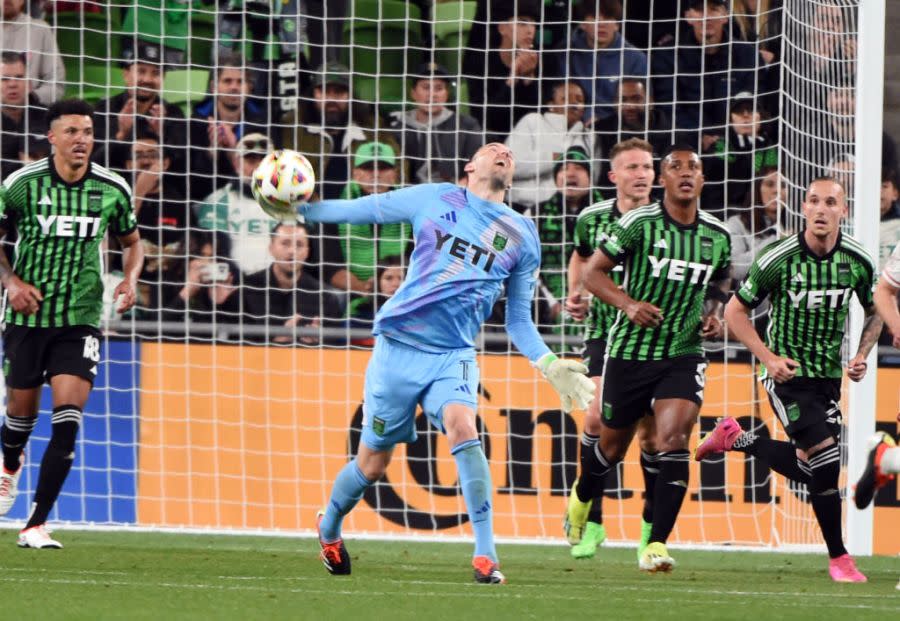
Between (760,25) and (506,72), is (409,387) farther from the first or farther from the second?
(760,25)

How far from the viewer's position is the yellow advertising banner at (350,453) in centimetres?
1092

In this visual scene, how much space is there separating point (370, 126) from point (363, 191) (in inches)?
25.5

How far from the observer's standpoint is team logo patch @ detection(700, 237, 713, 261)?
27.6ft

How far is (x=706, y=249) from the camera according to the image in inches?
332

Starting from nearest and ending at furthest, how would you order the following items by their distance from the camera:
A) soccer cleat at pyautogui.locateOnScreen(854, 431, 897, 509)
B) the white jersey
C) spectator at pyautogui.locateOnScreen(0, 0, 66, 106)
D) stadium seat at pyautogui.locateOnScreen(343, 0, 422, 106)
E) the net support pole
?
1. soccer cleat at pyautogui.locateOnScreen(854, 431, 897, 509)
2. the white jersey
3. the net support pole
4. spectator at pyautogui.locateOnScreen(0, 0, 66, 106)
5. stadium seat at pyautogui.locateOnScreen(343, 0, 422, 106)

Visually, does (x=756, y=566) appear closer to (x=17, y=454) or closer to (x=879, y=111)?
(x=879, y=111)

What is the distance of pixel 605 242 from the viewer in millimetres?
8562

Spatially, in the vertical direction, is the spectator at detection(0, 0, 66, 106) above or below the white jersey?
above

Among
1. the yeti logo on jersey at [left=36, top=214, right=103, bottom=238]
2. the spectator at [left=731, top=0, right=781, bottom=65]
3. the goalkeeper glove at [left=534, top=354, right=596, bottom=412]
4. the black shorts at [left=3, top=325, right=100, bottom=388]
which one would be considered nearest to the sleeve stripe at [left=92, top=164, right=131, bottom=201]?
the yeti logo on jersey at [left=36, top=214, right=103, bottom=238]

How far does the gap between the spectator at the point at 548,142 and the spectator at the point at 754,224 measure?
47.3 inches

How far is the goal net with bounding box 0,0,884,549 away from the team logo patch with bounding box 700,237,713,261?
6.34ft

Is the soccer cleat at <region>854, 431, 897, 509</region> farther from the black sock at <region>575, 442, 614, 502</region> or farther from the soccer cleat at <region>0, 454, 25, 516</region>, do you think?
the soccer cleat at <region>0, 454, 25, 516</region>

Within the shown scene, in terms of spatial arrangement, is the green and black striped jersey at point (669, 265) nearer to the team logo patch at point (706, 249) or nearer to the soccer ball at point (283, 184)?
the team logo patch at point (706, 249)

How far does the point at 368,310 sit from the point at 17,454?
3507 mm
